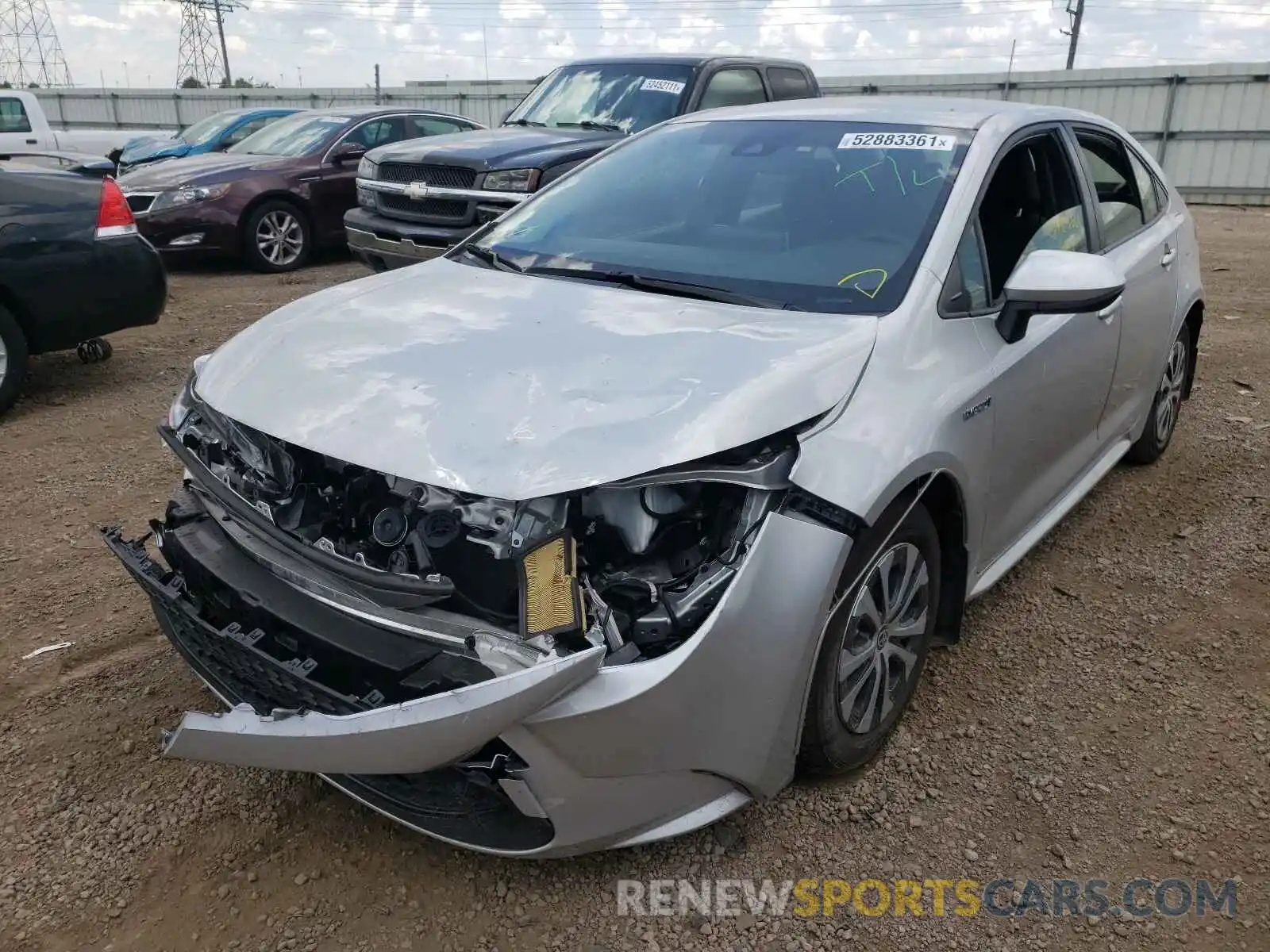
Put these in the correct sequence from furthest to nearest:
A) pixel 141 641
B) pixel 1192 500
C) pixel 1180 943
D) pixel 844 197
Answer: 1. pixel 1192 500
2. pixel 141 641
3. pixel 844 197
4. pixel 1180 943

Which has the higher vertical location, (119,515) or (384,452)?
(384,452)

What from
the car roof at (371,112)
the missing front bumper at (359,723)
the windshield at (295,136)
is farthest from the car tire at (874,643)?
the car roof at (371,112)

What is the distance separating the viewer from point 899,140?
311 cm

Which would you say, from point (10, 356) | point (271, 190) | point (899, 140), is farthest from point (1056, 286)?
point (271, 190)

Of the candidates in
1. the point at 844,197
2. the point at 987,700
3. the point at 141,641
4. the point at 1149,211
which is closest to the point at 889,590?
the point at 987,700

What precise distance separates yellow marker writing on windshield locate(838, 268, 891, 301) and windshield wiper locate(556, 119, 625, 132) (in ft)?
18.0

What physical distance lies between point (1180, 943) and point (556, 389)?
6.06ft

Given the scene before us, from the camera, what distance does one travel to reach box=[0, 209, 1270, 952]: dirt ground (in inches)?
86.6

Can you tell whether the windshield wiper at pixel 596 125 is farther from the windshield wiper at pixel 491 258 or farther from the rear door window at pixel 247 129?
the rear door window at pixel 247 129

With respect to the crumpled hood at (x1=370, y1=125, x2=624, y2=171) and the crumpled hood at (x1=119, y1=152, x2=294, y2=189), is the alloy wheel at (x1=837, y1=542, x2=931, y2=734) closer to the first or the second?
the crumpled hood at (x1=370, y1=125, x2=624, y2=171)

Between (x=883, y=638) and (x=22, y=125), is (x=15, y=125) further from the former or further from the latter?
(x=883, y=638)

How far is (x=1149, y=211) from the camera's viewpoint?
4.19m

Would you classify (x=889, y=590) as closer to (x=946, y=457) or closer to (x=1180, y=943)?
(x=946, y=457)
